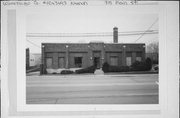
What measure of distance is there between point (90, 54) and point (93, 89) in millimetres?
519

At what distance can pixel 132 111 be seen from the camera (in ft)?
7.41

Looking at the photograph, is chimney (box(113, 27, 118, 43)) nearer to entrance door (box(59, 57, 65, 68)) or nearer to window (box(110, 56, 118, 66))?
window (box(110, 56, 118, 66))

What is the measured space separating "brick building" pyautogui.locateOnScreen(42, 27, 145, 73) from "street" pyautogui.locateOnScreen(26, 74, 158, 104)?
0.63 ft

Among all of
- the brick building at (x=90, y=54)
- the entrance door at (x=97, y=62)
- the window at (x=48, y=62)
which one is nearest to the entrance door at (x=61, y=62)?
the brick building at (x=90, y=54)

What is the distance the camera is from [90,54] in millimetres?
2432

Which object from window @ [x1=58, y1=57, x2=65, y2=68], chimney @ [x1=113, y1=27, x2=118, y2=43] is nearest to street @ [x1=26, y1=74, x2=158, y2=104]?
window @ [x1=58, y1=57, x2=65, y2=68]

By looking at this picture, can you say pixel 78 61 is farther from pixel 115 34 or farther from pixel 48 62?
pixel 115 34

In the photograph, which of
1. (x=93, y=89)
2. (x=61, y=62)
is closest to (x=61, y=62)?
(x=61, y=62)

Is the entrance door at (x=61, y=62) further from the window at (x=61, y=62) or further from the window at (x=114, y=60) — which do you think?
the window at (x=114, y=60)

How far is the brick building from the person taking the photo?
91.4 inches

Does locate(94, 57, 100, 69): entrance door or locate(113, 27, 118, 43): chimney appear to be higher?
locate(113, 27, 118, 43): chimney

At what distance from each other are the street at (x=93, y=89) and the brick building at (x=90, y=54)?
19 centimetres

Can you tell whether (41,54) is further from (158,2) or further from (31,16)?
(158,2)

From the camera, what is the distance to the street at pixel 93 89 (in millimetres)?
2309
